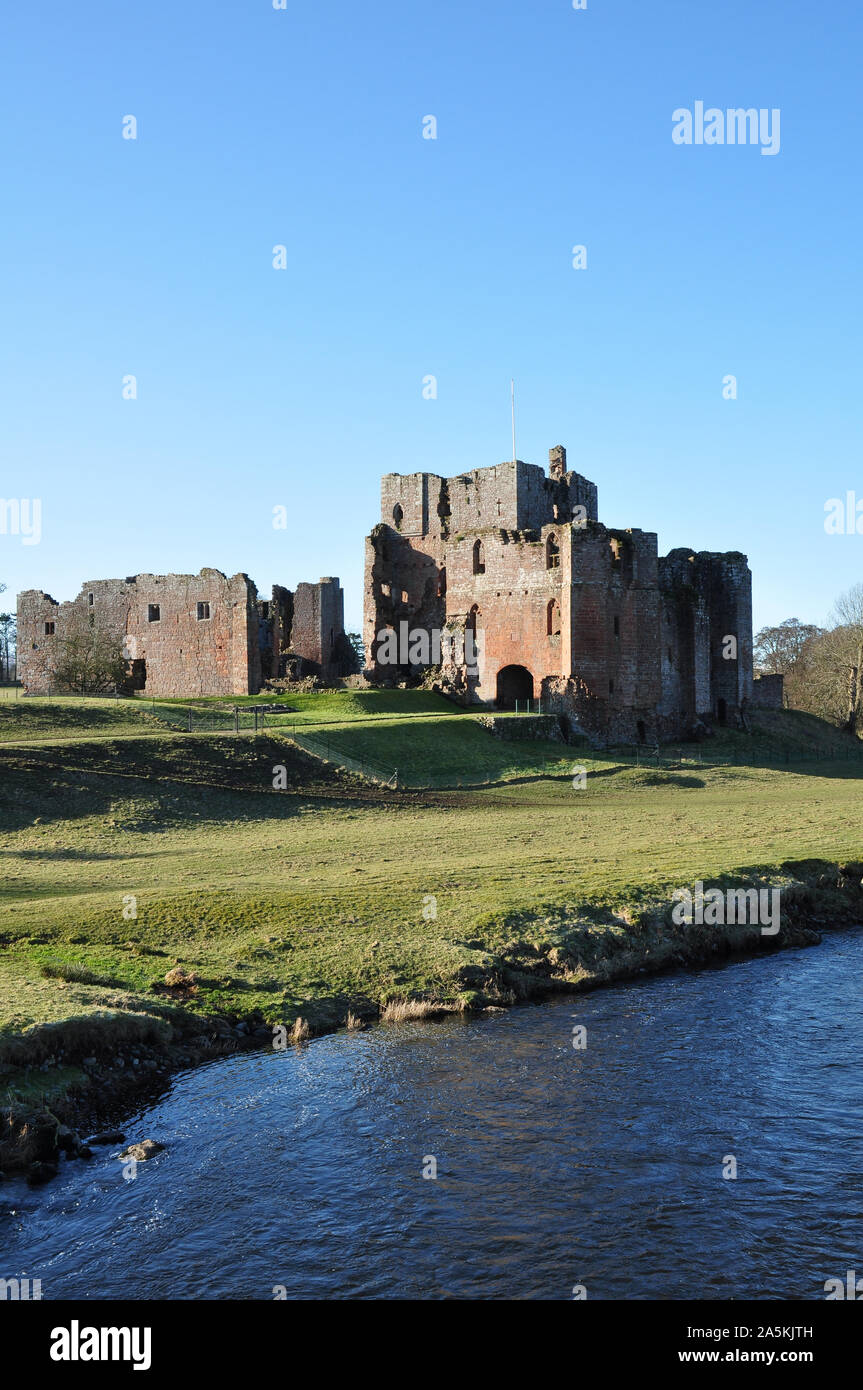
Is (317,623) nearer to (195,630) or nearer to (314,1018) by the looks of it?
(195,630)

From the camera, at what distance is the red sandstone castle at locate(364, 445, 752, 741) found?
53.3 m

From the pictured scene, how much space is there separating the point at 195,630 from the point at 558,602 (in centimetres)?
2215

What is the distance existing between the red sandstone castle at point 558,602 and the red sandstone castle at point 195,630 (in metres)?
3.35

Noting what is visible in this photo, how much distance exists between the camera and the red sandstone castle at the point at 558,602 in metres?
53.3

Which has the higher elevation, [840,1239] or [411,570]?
[411,570]

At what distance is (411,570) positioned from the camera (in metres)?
68.6

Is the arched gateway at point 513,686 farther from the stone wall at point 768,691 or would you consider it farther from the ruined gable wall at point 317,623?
the stone wall at point 768,691

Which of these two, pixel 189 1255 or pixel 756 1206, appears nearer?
pixel 189 1255

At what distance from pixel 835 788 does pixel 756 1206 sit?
116 ft

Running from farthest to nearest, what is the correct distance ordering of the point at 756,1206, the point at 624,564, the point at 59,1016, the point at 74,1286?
the point at 624,564, the point at 59,1016, the point at 756,1206, the point at 74,1286

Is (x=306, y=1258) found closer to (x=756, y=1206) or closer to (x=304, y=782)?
(x=756, y=1206)

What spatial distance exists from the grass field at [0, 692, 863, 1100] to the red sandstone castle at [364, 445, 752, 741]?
7368 mm
